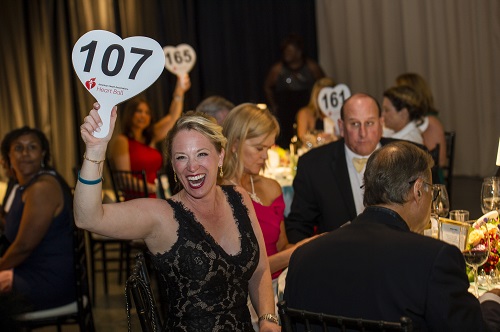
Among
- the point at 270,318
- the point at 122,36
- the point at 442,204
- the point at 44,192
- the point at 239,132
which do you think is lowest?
the point at 270,318

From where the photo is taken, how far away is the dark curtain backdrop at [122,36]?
31.1 feet

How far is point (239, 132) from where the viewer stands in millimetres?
3904

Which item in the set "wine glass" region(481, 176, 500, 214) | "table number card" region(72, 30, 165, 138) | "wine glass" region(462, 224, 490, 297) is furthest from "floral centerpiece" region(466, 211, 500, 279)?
"table number card" region(72, 30, 165, 138)

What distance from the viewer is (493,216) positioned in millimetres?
3430

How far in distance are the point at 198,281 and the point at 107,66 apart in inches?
33.5

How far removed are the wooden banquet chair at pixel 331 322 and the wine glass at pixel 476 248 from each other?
72 cm

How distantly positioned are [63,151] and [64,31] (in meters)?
1.39

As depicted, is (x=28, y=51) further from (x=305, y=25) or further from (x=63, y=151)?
(x=305, y=25)

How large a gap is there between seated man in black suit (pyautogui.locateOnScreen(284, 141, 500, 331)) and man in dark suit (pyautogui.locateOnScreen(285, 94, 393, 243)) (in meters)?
1.62

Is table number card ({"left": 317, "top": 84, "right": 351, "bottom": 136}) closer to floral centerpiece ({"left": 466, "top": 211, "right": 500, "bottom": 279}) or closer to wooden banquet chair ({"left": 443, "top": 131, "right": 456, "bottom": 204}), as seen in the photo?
wooden banquet chair ({"left": 443, "top": 131, "right": 456, "bottom": 204})

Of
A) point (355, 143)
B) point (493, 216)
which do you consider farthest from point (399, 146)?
point (355, 143)

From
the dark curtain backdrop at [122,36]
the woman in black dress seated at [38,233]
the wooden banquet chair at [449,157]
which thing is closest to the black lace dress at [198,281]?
the woman in black dress seated at [38,233]

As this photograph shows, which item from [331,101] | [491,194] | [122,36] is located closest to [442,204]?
[491,194]

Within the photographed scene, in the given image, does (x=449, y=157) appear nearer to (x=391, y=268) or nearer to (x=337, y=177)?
(x=337, y=177)
